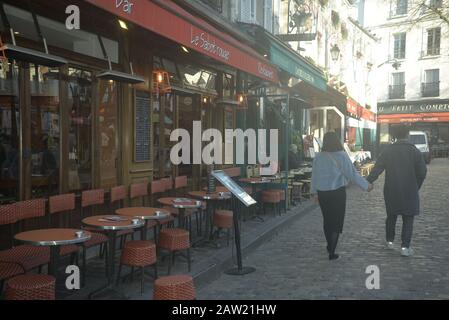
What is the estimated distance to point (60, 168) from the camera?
6.10 metres

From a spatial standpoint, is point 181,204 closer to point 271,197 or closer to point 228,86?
point 271,197

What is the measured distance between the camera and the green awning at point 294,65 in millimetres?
10070

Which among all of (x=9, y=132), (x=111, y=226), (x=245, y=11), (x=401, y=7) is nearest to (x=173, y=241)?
(x=111, y=226)

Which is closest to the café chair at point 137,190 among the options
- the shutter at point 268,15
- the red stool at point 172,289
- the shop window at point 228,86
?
the red stool at point 172,289

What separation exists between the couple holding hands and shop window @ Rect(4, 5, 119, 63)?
363cm

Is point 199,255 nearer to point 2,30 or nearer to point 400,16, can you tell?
point 2,30

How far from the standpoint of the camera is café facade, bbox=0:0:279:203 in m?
5.39

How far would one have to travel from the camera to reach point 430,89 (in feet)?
123

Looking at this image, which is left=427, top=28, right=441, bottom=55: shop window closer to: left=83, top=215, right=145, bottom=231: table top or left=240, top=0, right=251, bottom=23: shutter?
left=240, top=0, right=251, bottom=23: shutter

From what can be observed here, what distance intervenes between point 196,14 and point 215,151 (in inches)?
135

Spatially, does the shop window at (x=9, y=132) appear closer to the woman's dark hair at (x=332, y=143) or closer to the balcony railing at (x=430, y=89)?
the woman's dark hair at (x=332, y=143)

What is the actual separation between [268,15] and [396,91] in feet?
92.9

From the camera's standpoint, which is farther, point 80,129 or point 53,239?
point 80,129
